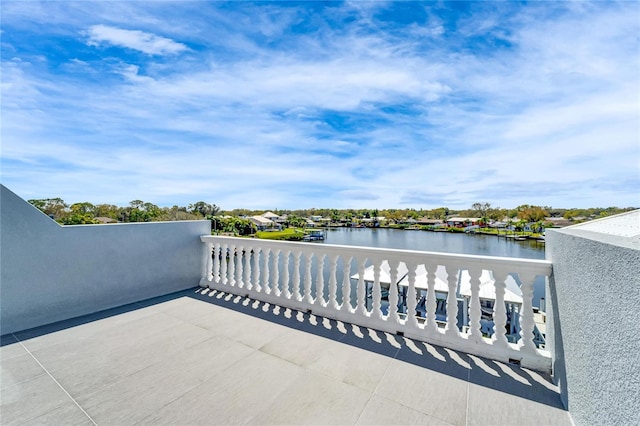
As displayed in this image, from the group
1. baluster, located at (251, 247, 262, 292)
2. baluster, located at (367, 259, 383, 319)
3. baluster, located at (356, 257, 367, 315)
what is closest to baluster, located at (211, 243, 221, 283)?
baluster, located at (251, 247, 262, 292)

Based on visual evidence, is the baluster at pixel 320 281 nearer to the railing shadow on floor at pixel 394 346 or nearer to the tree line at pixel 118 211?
the railing shadow on floor at pixel 394 346

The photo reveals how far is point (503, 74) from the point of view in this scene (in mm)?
4695

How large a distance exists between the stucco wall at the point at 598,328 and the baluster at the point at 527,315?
0.25 metres

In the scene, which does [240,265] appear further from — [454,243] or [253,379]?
[454,243]

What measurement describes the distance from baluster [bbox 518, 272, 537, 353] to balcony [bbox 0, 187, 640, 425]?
12 millimetres

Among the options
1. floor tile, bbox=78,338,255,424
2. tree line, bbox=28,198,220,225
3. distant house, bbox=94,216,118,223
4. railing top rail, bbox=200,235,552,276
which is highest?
tree line, bbox=28,198,220,225

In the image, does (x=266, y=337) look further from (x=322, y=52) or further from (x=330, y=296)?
(x=322, y=52)

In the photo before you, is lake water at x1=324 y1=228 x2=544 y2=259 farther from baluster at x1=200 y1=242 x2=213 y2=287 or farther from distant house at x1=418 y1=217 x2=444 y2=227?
baluster at x1=200 y1=242 x2=213 y2=287

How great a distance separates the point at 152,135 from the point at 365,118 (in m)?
7.17

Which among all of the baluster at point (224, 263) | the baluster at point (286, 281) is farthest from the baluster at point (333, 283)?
the baluster at point (224, 263)

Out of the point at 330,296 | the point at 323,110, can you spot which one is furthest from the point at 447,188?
the point at 330,296

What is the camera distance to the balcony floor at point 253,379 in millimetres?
1745

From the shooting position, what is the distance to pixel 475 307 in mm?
2516

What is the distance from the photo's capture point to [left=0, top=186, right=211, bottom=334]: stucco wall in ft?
9.86
